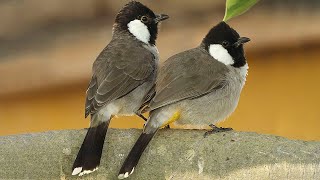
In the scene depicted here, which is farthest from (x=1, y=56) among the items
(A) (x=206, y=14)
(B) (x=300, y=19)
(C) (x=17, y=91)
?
(B) (x=300, y=19)

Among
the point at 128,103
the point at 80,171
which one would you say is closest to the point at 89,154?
the point at 80,171

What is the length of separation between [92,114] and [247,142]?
1.68ft

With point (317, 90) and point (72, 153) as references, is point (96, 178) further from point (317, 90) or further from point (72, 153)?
point (317, 90)

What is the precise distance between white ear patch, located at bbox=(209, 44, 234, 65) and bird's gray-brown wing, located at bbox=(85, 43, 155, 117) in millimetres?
201

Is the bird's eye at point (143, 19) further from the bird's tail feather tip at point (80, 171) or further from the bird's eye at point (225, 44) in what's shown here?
the bird's tail feather tip at point (80, 171)

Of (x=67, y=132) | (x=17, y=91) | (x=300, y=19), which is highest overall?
(x=67, y=132)

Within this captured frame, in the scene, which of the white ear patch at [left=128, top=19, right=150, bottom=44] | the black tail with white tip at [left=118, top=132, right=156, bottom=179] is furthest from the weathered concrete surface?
the white ear patch at [left=128, top=19, right=150, bottom=44]

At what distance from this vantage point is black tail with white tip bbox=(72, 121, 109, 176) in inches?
103

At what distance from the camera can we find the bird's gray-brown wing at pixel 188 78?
2.75 meters

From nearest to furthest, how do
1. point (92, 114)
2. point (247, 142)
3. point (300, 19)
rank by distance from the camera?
point (247, 142) < point (92, 114) < point (300, 19)

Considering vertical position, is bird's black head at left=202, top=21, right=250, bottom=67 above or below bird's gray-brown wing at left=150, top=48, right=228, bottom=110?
above

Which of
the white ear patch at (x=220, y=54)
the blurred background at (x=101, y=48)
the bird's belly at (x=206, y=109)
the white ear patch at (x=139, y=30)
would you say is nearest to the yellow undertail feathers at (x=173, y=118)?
the bird's belly at (x=206, y=109)

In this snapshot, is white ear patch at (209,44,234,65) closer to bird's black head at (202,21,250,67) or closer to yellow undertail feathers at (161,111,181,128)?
bird's black head at (202,21,250,67)

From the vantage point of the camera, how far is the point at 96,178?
266 cm
